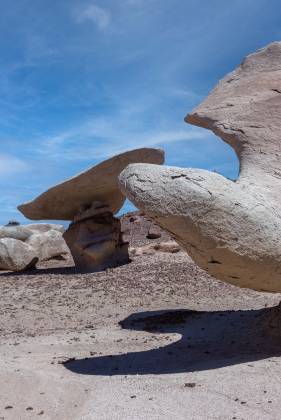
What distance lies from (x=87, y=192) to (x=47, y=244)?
350 centimetres

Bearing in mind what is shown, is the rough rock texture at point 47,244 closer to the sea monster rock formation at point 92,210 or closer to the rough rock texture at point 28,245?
the rough rock texture at point 28,245

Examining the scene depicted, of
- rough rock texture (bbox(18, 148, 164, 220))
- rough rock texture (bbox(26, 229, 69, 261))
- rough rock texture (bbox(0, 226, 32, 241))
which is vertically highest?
rough rock texture (bbox(18, 148, 164, 220))

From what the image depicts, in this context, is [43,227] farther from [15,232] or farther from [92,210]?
[92,210]

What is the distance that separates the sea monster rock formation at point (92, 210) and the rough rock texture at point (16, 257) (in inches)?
33.1

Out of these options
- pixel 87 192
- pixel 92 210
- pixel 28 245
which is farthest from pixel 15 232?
pixel 87 192

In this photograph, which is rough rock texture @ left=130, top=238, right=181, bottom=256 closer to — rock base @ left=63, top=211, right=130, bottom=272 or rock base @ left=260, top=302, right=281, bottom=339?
rock base @ left=63, top=211, right=130, bottom=272

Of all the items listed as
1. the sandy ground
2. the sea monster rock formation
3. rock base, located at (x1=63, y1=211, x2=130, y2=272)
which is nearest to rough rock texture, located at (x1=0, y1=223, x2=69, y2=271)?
the sea monster rock formation

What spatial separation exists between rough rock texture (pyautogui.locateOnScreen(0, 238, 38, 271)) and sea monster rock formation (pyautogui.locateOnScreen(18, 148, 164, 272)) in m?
0.84

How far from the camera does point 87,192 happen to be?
37.8 feet

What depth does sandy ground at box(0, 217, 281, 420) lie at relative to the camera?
3854 mm

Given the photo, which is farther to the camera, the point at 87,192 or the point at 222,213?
the point at 87,192

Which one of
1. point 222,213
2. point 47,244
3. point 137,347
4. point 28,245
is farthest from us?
point 47,244

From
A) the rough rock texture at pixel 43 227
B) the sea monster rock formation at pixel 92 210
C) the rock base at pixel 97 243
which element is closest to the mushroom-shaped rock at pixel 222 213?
the sea monster rock formation at pixel 92 210

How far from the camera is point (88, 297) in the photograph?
29.0 feet
